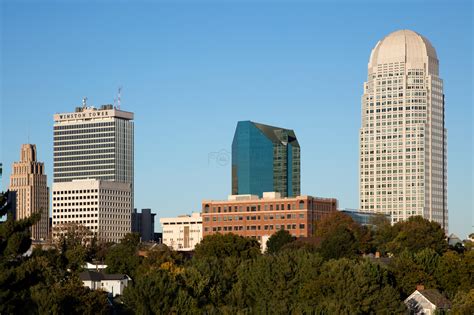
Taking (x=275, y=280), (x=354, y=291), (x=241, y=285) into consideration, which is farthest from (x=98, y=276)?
(x=354, y=291)

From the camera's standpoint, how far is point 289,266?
13088 centimetres

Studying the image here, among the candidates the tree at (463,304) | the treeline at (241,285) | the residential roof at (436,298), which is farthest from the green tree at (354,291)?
the residential roof at (436,298)

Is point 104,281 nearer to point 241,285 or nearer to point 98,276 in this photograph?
point 98,276

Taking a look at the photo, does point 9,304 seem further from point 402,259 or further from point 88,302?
point 402,259

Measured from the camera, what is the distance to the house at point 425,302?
131000mm

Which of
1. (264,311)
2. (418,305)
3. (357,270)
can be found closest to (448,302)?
(418,305)

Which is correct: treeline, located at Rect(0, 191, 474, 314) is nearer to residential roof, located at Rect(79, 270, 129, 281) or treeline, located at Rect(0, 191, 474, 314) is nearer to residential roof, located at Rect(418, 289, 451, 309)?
residential roof, located at Rect(418, 289, 451, 309)

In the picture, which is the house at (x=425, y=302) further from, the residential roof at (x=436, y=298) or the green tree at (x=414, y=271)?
the green tree at (x=414, y=271)

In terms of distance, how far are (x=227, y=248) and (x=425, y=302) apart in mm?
60148

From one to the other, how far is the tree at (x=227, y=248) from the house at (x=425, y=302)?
51.9 metres

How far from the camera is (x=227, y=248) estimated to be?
18938 centimetres

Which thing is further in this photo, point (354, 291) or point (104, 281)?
point (104, 281)

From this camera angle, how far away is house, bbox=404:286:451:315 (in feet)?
430

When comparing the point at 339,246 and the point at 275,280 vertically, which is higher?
the point at 339,246
